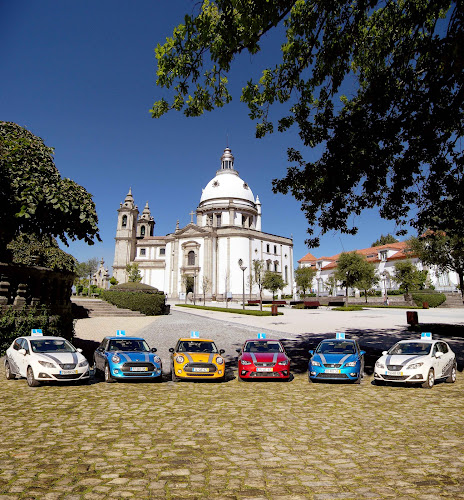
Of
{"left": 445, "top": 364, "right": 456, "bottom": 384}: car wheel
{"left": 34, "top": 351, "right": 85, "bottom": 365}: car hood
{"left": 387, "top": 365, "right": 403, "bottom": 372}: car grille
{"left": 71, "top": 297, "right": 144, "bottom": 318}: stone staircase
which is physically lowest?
{"left": 445, "top": 364, "right": 456, "bottom": 384}: car wheel

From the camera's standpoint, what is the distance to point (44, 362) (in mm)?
9312

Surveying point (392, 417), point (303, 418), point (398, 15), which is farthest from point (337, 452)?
point (398, 15)

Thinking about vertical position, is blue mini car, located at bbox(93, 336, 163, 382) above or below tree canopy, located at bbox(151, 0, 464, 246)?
below

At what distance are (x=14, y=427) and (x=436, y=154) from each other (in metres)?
12.8

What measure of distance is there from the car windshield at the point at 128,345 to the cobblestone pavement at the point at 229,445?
Result: 2.14 m

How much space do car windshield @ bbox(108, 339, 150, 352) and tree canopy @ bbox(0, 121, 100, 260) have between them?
14.4 feet

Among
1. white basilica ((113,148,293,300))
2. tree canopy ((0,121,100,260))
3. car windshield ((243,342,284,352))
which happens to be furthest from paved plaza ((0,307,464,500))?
white basilica ((113,148,293,300))

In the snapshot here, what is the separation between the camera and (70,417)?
6.76m

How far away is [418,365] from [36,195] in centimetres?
1220

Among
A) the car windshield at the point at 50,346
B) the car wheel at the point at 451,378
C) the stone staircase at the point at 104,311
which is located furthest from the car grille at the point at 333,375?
the stone staircase at the point at 104,311

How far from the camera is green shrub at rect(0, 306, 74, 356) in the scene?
12.4 meters

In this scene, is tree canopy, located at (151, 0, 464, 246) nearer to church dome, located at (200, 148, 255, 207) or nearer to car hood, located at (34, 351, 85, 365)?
car hood, located at (34, 351, 85, 365)

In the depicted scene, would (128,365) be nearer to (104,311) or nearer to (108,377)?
(108,377)


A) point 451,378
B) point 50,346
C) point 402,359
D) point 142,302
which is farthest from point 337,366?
point 142,302
